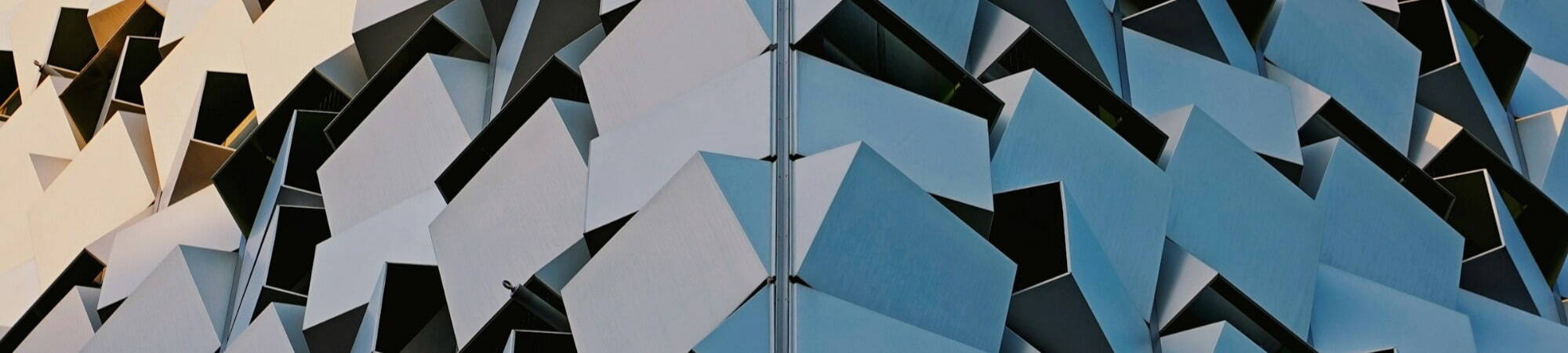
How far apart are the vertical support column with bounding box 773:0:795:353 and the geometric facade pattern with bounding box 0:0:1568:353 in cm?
2

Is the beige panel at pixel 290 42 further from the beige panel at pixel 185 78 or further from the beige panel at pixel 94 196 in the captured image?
the beige panel at pixel 94 196

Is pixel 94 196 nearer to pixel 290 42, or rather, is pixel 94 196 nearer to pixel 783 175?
pixel 290 42

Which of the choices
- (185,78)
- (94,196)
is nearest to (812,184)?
(185,78)

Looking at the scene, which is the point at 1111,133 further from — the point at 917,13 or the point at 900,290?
the point at 900,290

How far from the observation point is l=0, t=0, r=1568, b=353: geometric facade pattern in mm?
6855

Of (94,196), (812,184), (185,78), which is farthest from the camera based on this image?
(94,196)

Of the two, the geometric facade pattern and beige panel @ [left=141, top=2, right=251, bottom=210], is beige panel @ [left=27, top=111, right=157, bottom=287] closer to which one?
the geometric facade pattern

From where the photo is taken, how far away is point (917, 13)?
849cm

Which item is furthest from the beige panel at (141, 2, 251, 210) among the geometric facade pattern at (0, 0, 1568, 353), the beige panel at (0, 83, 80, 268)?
the beige panel at (0, 83, 80, 268)

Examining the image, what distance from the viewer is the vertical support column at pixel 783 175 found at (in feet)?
20.8

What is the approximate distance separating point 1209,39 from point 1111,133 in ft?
8.94

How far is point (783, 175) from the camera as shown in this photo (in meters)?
6.85

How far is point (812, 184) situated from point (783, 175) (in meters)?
0.15

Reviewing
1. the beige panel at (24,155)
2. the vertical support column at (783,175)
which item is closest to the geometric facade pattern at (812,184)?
the vertical support column at (783,175)
